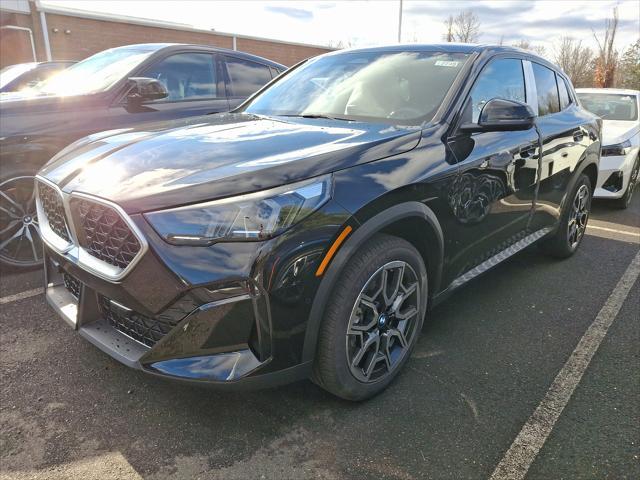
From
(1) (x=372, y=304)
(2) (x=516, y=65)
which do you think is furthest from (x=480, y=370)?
(2) (x=516, y=65)

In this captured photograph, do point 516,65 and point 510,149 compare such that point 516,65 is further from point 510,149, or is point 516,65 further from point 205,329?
point 205,329

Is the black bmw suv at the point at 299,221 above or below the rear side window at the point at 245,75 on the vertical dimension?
below

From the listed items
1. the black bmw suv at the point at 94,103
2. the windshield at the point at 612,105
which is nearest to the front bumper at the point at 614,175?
the windshield at the point at 612,105

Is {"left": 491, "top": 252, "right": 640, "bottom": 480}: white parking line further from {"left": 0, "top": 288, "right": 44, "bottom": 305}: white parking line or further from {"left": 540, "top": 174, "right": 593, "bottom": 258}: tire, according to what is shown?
{"left": 0, "top": 288, "right": 44, "bottom": 305}: white parking line

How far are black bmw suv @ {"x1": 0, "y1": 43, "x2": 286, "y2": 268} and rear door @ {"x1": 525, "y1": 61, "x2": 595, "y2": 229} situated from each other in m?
3.09

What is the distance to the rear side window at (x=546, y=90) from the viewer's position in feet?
12.8

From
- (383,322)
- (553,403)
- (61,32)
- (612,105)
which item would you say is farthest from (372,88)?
(61,32)

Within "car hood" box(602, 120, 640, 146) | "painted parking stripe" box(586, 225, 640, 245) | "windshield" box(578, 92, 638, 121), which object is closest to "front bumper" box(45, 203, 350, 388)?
"painted parking stripe" box(586, 225, 640, 245)

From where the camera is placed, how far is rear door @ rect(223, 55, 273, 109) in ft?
17.5

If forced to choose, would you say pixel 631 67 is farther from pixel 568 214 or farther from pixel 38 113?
pixel 38 113

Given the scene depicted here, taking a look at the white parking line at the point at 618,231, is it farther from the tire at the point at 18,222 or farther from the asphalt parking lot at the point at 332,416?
the tire at the point at 18,222

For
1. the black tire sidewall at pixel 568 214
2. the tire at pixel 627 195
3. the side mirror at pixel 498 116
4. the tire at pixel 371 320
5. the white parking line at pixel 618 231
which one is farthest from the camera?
the tire at pixel 627 195

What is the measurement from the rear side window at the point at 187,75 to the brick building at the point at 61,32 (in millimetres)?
13959

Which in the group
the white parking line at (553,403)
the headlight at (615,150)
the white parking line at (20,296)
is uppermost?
the headlight at (615,150)
